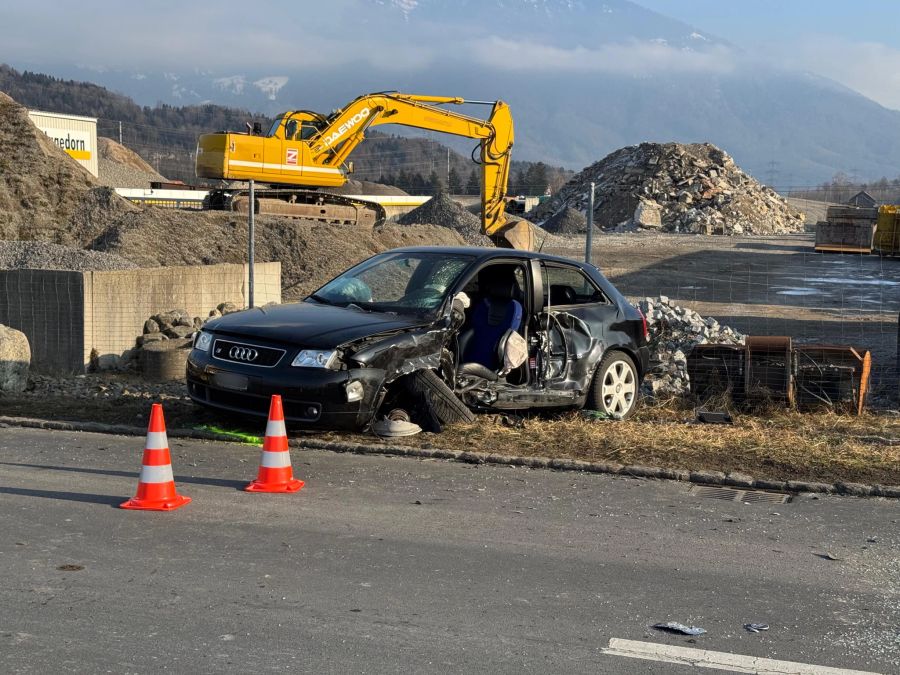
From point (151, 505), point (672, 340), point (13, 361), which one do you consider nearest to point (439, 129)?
point (672, 340)

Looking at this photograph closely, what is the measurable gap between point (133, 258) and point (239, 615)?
1784cm

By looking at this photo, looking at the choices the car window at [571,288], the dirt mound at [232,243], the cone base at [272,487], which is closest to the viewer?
the cone base at [272,487]

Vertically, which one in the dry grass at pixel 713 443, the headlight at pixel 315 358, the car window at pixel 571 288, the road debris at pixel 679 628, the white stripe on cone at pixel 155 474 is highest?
the car window at pixel 571 288

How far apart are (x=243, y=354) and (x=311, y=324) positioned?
602 mm

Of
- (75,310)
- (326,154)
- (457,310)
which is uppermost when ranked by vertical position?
(326,154)

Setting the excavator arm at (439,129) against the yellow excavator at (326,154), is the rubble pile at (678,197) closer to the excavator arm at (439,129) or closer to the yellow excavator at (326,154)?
the excavator arm at (439,129)

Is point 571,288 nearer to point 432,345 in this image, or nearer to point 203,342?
point 432,345

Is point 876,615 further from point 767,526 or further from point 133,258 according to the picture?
point 133,258

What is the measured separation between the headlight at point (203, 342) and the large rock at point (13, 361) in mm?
3163

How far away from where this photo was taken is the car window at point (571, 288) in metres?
10.9

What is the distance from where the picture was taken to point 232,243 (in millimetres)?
23922

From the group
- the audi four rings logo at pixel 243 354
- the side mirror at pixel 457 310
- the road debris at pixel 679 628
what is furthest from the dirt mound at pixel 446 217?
the road debris at pixel 679 628

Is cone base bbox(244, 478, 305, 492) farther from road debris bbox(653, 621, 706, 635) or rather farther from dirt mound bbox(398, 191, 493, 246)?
dirt mound bbox(398, 191, 493, 246)

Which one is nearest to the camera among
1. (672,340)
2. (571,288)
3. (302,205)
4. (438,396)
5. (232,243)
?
(438,396)
